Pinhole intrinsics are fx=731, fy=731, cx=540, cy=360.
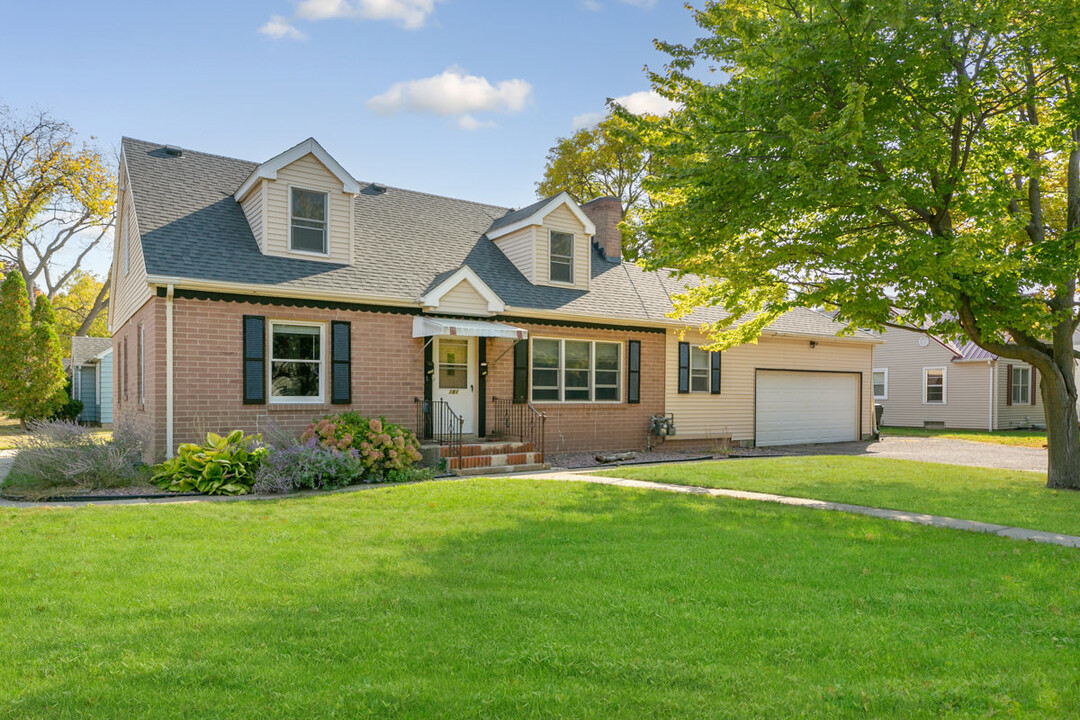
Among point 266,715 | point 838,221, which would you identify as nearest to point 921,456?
point 838,221

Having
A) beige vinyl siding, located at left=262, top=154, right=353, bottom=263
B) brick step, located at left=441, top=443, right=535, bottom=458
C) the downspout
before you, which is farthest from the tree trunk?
the downspout

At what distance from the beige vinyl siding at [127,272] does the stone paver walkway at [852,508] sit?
8.34 m

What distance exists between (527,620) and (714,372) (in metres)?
15.4

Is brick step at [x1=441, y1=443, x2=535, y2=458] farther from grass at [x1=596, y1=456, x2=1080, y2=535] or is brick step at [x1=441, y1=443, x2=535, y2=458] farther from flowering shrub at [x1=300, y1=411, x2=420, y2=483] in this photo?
grass at [x1=596, y1=456, x2=1080, y2=535]

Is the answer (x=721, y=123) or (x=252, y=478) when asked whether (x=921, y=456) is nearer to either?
(x=721, y=123)

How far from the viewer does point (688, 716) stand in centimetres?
344

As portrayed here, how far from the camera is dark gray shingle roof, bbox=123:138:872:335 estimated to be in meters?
13.1

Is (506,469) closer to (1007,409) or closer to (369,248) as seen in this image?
(369,248)

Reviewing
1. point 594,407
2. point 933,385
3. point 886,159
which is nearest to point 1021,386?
point 933,385

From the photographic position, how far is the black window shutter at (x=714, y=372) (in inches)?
758

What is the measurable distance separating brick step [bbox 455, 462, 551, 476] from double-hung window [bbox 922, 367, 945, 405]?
896 inches

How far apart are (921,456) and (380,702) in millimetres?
17149

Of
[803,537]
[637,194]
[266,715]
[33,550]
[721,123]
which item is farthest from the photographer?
[637,194]

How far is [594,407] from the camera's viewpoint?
667 inches
